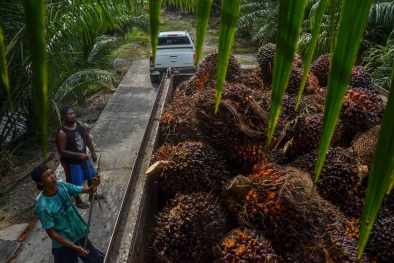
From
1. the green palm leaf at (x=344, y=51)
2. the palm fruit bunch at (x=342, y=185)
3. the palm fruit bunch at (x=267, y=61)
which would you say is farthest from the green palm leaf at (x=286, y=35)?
the palm fruit bunch at (x=267, y=61)

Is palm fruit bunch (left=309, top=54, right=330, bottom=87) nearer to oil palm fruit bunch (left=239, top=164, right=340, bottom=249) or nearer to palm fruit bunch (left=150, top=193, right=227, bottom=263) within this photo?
oil palm fruit bunch (left=239, top=164, right=340, bottom=249)

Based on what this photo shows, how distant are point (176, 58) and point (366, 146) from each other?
8065 millimetres

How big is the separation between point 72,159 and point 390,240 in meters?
3.42

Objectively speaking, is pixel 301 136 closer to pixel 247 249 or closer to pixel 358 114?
pixel 358 114

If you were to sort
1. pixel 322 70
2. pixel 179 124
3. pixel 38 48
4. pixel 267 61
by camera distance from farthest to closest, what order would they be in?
pixel 322 70 → pixel 267 61 → pixel 179 124 → pixel 38 48

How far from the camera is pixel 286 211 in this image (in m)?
2.06

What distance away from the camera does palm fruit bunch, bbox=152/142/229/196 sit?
243 cm

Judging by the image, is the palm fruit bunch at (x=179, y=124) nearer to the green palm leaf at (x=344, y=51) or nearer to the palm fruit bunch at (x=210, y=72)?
the palm fruit bunch at (x=210, y=72)

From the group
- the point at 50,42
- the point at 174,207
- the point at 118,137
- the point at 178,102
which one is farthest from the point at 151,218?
the point at 118,137

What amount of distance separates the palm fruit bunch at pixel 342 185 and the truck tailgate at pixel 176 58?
8.07m

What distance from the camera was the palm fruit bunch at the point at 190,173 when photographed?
2430mm

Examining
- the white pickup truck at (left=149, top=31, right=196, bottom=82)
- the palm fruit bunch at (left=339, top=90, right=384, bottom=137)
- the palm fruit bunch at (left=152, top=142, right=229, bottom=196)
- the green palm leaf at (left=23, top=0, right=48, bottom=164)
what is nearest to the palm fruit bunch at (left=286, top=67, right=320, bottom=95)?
the palm fruit bunch at (left=339, top=90, right=384, bottom=137)

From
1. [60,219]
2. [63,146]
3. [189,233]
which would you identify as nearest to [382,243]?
[189,233]

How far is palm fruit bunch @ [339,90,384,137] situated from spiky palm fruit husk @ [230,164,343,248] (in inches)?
44.3
